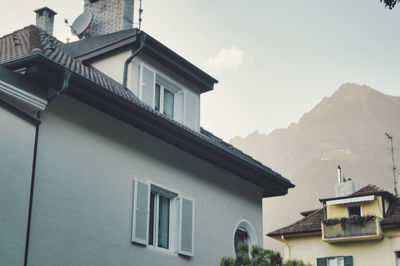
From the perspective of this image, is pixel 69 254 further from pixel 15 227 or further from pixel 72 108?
pixel 72 108

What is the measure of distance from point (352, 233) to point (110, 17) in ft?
72.2

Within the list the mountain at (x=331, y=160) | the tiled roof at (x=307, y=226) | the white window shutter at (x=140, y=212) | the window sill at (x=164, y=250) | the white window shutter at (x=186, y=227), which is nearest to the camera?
the white window shutter at (x=140, y=212)

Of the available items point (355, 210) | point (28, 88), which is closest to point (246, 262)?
point (28, 88)

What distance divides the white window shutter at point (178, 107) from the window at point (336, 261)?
72.9 ft

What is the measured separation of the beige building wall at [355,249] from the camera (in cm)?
3347

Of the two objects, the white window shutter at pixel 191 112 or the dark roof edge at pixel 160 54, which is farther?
the white window shutter at pixel 191 112

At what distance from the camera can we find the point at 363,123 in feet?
627

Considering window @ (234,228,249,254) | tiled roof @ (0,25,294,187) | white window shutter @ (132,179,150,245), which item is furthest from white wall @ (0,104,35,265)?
window @ (234,228,249,254)

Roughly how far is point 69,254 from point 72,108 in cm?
249

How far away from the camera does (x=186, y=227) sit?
13.4 m

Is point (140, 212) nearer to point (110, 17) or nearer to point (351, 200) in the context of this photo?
point (110, 17)

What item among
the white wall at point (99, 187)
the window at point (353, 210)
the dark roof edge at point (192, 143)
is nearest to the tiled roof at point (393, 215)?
the window at point (353, 210)

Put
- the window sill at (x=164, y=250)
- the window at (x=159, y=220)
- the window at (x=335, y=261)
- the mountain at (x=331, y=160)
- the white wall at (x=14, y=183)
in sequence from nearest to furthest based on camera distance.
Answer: the white wall at (x=14, y=183), the window sill at (x=164, y=250), the window at (x=159, y=220), the window at (x=335, y=261), the mountain at (x=331, y=160)

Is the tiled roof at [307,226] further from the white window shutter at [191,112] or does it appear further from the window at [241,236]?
the white window shutter at [191,112]
